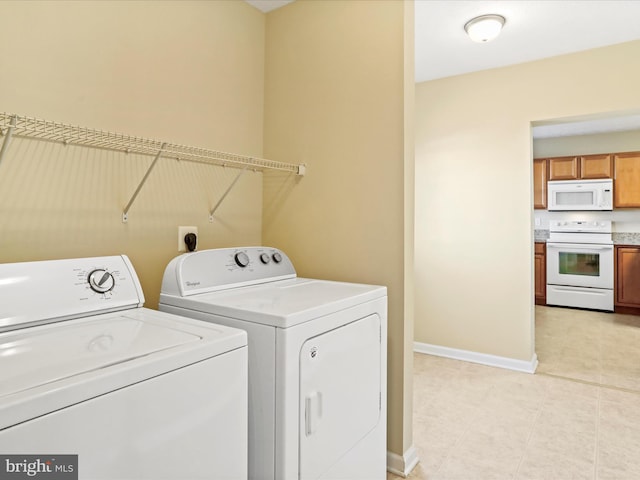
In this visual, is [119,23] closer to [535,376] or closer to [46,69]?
[46,69]

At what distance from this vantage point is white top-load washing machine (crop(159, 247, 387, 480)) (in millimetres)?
1146

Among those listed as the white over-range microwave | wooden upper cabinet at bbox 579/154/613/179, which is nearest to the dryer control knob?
the white over-range microwave

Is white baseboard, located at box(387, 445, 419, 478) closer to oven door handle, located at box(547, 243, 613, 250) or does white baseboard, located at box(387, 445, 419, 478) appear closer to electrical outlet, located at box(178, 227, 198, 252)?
electrical outlet, located at box(178, 227, 198, 252)

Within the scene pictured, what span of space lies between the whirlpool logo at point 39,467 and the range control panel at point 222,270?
30.7 inches

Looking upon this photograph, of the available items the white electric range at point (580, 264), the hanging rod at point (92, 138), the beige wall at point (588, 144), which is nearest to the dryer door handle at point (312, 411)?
the hanging rod at point (92, 138)

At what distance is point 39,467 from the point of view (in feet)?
2.16

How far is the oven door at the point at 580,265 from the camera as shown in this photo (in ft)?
16.7

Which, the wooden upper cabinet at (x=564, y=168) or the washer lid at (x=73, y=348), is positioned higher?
the wooden upper cabinet at (x=564, y=168)

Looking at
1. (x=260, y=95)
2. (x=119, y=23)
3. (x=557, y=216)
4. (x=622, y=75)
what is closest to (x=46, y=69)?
(x=119, y=23)

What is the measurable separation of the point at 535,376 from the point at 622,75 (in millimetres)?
2235

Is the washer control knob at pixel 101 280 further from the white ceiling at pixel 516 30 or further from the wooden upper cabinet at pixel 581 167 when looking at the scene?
the wooden upper cabinet at pixel 581 167

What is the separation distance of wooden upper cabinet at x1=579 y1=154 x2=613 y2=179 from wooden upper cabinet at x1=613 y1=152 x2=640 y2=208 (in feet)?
0.24

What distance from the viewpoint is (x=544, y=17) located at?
94.1 inches

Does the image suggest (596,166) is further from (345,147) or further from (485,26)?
(345,147)
